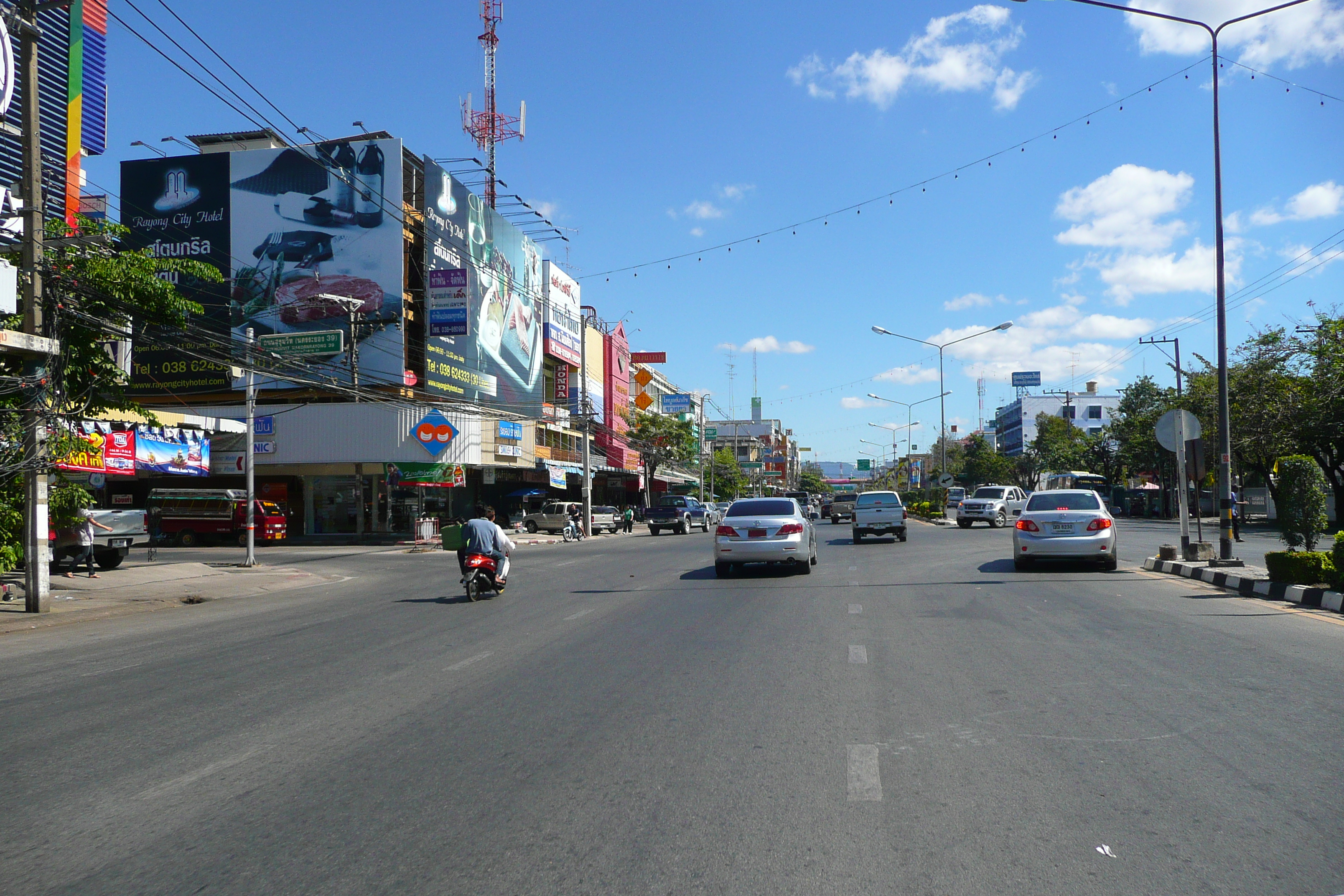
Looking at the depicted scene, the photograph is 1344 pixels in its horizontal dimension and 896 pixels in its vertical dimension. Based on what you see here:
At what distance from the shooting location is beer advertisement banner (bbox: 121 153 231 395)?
153 ft

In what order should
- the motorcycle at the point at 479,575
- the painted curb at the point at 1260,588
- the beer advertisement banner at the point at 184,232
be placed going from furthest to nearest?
the beer advertisement banner at the point at 184,232 → the motorcycle at the point at 479,575 → the painted curb at the point at 1260,588

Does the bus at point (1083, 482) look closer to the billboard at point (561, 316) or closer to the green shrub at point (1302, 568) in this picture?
the billboard at point (561, 316)

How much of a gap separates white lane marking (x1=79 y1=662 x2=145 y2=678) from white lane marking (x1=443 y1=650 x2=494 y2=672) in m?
3.35

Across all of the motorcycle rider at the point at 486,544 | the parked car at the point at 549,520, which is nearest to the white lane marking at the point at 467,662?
the motorcycle rider at the point at 486,544

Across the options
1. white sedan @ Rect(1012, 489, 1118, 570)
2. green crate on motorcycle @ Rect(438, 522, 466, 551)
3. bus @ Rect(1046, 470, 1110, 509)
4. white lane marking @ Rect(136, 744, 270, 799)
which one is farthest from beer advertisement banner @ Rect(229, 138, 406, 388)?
white lane marking @ Rect(136, 744, 270, 799)

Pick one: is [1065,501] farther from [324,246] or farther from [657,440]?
[657,440]

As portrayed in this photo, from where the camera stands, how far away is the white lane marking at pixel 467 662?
908 cm

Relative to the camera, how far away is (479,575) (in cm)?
1590

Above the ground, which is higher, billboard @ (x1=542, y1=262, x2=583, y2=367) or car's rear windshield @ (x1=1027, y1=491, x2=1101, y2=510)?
billboard @ (x1=542, y1=262, x2=583, y2=367)

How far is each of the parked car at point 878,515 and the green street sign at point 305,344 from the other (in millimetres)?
19111

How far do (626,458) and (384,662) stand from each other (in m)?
59.0

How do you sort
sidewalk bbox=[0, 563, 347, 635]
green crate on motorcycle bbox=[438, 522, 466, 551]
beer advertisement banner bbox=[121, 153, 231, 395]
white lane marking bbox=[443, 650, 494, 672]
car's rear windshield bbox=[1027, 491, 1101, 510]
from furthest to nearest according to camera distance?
beer advertisement banner bbox=[121, 153, 231, 395]
car's rear windshield bbox=[1027, 491, 1101, 510]
green crate on motorcycle bbox=[438, 522, 466, 551]
sidewalk bbox=[0, 563, 347, 635]
white lane marking bbox=[443, 650, 494, 672]

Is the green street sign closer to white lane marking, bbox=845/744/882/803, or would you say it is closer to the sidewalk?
the sidewalk

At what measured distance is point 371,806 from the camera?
16.1 feet
